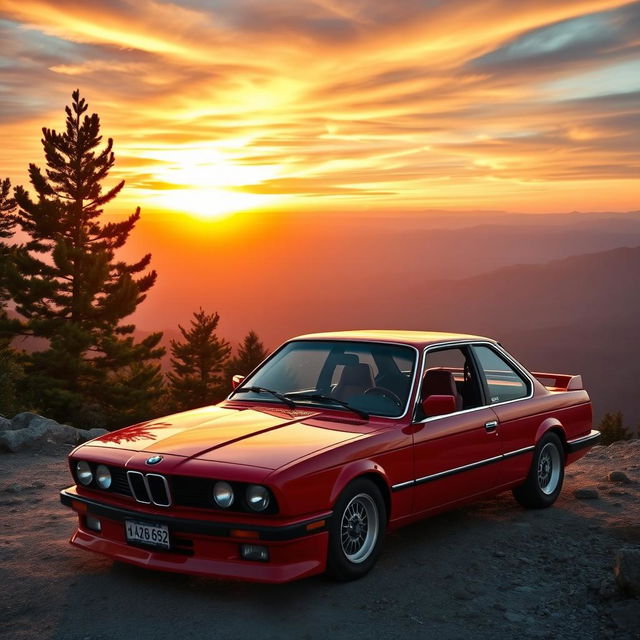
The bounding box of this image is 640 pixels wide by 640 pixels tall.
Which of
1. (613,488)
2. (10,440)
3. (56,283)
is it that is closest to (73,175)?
Result: (56,283)

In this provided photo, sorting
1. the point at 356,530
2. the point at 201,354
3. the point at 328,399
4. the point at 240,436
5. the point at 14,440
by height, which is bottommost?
the point at 201,354

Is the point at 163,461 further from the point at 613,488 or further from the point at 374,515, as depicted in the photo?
the point at 613,488

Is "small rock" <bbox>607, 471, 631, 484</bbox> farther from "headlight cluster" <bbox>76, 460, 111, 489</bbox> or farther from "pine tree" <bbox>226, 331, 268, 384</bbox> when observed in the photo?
"pine tree" <bbox>226, 331, 268, 384</bbox>

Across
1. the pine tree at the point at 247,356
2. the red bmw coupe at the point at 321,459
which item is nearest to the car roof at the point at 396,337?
the red bmw coupe at the point at 321,459

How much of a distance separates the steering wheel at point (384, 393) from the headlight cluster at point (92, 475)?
1.98 metres

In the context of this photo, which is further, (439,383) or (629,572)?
(439,383)

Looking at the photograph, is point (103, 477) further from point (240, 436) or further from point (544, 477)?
point (544, 477)

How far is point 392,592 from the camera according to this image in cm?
527

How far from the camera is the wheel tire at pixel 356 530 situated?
17.0 ft

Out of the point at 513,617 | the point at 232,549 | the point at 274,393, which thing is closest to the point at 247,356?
the point at 274,393

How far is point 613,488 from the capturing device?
334 inches

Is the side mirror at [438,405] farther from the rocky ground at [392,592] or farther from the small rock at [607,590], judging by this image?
the small rock at [607,590]

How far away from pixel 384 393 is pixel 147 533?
206cm

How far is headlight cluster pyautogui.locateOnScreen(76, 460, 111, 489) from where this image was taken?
5477mm
